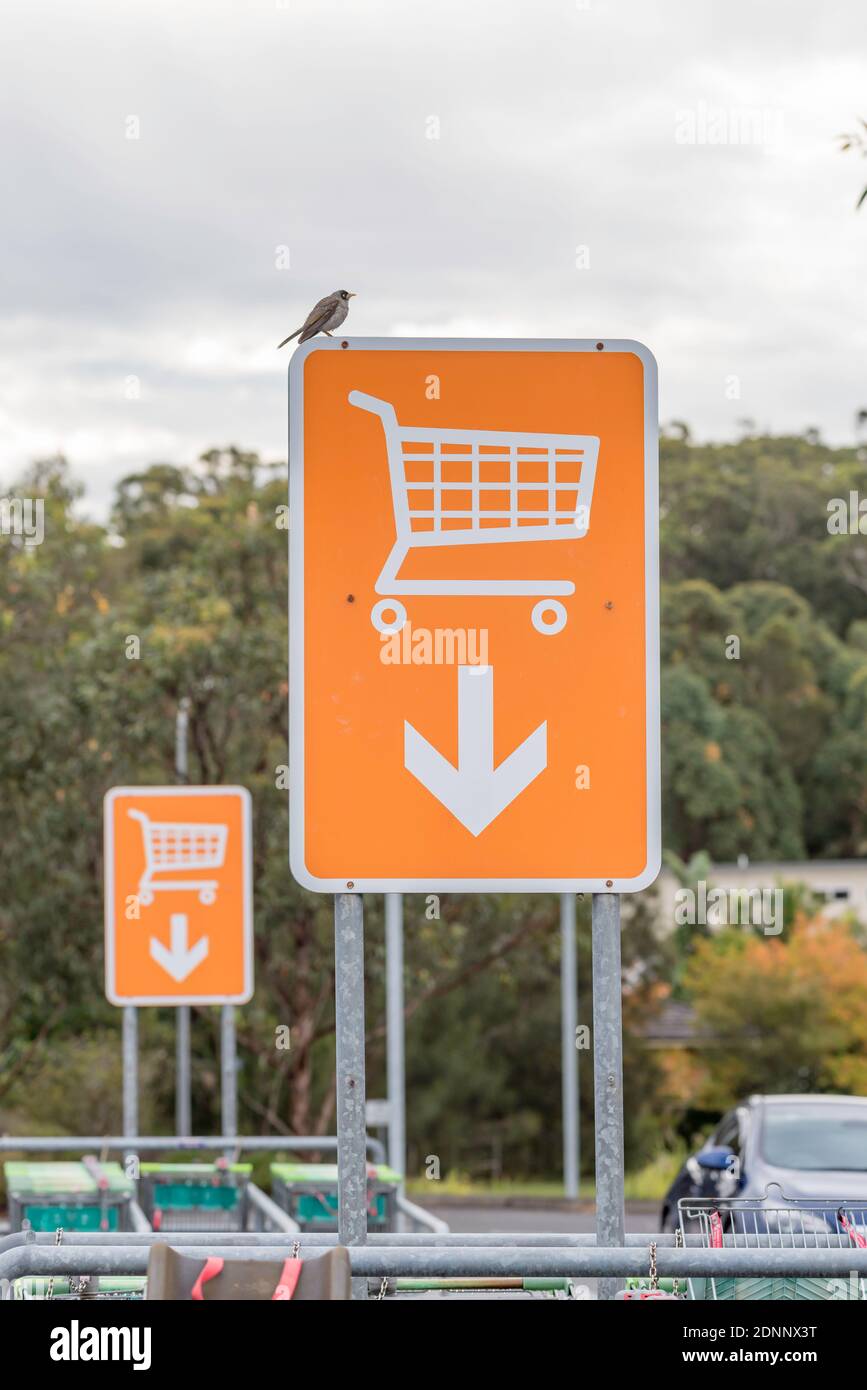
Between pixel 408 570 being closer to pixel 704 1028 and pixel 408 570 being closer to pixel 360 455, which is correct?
pixel 360 455

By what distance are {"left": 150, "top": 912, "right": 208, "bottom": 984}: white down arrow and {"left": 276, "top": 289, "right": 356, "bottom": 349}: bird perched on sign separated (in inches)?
314

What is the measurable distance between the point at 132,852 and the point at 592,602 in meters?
8.14

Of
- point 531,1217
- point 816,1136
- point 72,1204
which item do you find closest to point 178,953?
point 72,1204

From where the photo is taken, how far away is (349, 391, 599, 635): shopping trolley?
375 centimetres

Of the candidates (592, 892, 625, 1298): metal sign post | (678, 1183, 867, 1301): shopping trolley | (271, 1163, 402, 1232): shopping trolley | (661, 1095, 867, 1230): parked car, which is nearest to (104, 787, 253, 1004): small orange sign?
(271, 1163, 402, 1232): shopping trolley

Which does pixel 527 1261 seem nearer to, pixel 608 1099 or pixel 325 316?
pixel 608 1099

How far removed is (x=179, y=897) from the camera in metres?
11.7

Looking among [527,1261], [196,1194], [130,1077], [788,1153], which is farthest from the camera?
[130,1077]

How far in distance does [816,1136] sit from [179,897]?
3.87 meters

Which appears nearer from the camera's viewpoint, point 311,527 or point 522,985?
point 311,527

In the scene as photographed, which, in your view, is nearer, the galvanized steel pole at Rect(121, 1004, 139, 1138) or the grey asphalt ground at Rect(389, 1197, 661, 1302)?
the galvanized steel pole at Rect(121, 1004, 139, 1138)

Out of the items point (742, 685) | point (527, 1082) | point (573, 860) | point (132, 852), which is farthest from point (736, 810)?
point (573, 860)

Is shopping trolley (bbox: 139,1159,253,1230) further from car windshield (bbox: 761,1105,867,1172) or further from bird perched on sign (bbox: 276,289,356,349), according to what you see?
bird perched on sign (bbox: 276,289,356,349)

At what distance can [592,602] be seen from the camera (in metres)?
3.75
